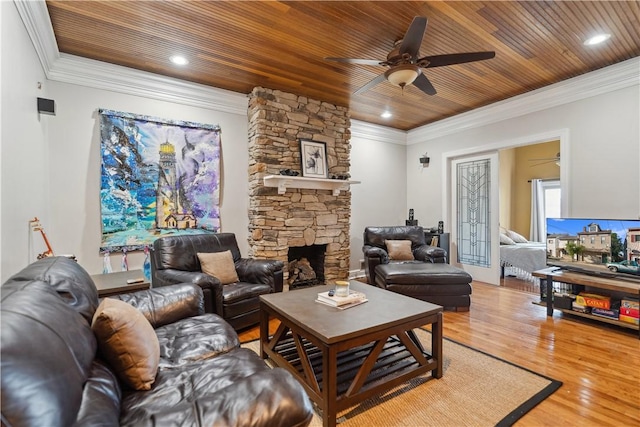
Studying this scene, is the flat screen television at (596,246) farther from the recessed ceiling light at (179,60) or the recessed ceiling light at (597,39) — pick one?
the recessed ceiling light at (179,60)

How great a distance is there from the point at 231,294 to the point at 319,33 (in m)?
2.48

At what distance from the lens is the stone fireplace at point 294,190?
399 cm

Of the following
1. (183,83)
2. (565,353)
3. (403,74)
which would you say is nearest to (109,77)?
(183,83)

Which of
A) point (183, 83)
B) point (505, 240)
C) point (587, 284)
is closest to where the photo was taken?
point (587, 284)

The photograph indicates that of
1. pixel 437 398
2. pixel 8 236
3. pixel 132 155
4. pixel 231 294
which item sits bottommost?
pixel 437 398

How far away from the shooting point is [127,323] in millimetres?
1313

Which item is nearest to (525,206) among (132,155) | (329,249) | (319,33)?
(329,249)

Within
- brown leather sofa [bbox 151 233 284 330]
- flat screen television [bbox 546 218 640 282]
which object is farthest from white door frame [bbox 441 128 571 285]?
brown leather sofa [bbox 151 233 284 330]

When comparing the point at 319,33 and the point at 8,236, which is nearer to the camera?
the point at 8,236

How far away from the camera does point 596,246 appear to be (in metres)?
3.21

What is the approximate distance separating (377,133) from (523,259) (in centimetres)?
326

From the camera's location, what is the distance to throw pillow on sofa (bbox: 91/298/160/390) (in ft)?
4.16

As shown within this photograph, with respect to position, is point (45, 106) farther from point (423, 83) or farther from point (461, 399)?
point (461, 399)

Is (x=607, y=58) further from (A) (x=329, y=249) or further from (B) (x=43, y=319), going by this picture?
(B) (x=43, y=319)
